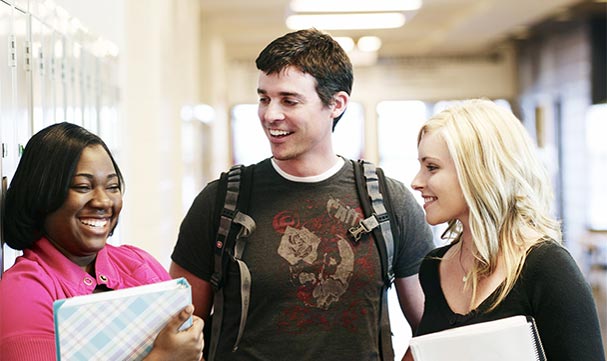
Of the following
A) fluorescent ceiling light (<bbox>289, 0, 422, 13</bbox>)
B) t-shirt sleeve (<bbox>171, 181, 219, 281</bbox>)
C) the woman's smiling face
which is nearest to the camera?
the woman's smiling face

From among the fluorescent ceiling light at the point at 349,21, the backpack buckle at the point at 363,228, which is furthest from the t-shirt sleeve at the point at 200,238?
the fluorescent ceiling light at the point at 349,21

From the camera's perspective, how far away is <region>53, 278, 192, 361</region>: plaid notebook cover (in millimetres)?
1381

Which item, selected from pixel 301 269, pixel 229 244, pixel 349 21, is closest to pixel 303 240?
pixel 301 269

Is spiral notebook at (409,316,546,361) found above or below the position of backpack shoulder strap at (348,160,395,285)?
below

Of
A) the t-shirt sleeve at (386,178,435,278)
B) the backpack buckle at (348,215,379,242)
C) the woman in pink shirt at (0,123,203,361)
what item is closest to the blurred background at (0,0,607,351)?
the woman in pink shirt at (0,123,203,361)

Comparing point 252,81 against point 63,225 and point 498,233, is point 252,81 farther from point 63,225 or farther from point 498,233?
point 63,225

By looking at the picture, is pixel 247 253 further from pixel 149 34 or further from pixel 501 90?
pixel 501 90

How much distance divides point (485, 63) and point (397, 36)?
161cm

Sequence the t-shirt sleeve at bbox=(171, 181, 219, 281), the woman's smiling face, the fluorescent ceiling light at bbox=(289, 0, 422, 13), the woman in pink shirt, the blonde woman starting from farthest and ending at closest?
1. the fluorescent ceiling light at bbox=(289, 0, 422, 13)
2. the t-shirt sleeve at bbox=(171, 181, 219, 281)
3. the blonde woman
4. the woman's smiling face
5. the woman in pink shirt

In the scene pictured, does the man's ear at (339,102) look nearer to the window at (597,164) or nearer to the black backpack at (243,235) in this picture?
the black backpack at (243,235)

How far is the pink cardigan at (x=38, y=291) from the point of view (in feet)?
4.70

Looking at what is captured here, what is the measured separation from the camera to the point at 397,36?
1088 centimetres

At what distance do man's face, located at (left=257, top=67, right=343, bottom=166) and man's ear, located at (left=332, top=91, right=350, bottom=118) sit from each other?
0.28ft

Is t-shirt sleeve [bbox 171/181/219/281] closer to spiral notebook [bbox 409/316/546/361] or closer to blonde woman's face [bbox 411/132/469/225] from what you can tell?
blonde woman's face [bbox 411/132/469/225]
